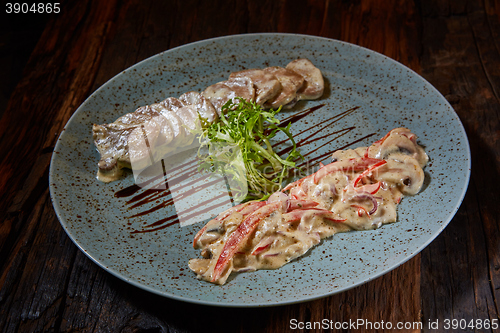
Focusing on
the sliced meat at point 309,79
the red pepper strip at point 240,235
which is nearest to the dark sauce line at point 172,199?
the red pepper strip at point 240,235

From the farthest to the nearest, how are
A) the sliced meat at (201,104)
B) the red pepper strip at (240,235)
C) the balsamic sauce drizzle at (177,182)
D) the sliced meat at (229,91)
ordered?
the sliced meat at (229,91)
the sliced meat at (201,104)
the balsamic sauce drizzle at (177,182)
the red pepper strip at (240,235)

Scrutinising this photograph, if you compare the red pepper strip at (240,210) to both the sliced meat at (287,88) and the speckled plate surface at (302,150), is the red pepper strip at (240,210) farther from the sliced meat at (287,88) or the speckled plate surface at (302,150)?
the sliced meat at (287,88)

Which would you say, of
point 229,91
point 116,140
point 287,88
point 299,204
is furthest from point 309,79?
point 116,140

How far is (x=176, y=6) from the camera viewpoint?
225 inches

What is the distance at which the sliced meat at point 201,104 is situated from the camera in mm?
3939

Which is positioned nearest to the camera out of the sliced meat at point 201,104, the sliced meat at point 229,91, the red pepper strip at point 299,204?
the red pepper strip at point 299,204

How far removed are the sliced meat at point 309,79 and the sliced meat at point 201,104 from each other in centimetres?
89

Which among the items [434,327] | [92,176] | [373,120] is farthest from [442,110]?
[92,176]

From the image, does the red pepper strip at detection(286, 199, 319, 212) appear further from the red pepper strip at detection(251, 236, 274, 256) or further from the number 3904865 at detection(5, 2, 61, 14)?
the number 3904865 at detection(5, 2, 61, 14)

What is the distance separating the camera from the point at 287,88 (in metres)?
4.18

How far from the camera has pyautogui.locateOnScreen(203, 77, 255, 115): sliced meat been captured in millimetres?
4051

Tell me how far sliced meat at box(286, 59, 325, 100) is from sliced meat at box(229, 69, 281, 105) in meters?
0.27

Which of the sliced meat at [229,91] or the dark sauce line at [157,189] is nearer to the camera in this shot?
the dark sauce line at [157,189]

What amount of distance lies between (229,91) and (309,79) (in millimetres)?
809
